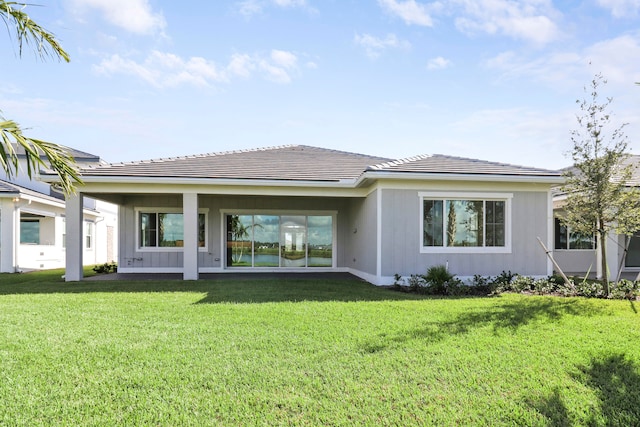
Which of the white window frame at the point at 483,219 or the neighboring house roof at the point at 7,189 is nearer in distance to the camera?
the white window frame at the point at 483,219

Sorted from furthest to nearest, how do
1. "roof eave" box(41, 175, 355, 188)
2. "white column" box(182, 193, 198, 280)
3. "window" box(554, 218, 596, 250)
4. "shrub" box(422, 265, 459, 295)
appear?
"window" box(554, 218, 596, 250) < "white column" box(182, 193, 198, 280) < "roof eave" box(41, 175, 355, 188) < "shrub" box(422, 265, 459, 295)

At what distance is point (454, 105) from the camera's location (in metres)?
12.9

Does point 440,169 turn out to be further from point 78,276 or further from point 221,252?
→ point 78,276

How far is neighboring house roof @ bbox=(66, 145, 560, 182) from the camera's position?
11.6 metres

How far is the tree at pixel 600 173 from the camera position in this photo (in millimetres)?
9312

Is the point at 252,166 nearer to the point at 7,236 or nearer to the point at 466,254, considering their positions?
the point at 466,254

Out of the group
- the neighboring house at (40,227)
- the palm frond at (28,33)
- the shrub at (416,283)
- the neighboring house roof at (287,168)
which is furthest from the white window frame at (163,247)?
the palm frond at (28,33)

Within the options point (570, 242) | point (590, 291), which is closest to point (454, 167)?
point (590, 291)

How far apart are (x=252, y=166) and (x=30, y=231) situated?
11.5 m

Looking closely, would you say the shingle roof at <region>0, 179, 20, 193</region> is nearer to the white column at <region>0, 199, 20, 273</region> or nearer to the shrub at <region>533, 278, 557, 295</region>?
the white column at <region>0, 199, 20, 273</region>

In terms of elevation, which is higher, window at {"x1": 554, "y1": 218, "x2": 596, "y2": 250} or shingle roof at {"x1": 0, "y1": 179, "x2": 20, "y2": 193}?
shingle roof at {"x1": 0, "y1": 179, "x2": 20, "y2": 193}

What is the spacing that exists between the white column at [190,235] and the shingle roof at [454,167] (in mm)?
5546

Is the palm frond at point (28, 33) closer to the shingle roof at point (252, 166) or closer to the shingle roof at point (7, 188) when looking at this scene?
the shingle roof at point (252, 166)

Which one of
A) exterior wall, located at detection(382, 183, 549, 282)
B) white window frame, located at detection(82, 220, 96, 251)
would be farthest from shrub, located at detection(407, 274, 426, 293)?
white window frame, located at detection(82, 220, 96, 251)
